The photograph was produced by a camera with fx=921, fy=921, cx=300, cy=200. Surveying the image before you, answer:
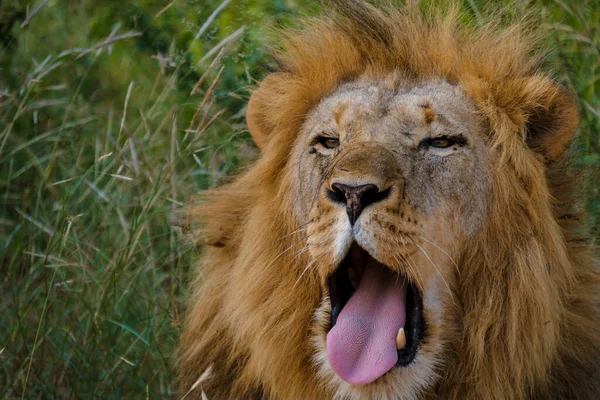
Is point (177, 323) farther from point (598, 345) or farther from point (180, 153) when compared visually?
point (598, 345)

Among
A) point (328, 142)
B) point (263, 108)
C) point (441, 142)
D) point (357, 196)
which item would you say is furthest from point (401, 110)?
point (263, 108)

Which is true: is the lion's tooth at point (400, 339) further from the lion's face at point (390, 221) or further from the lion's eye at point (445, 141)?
the lion's eye at point (445, 141)

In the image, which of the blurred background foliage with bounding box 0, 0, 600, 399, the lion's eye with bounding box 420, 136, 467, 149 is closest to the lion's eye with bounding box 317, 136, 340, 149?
the lion's eye with bounding box 420, 136, 467, 149

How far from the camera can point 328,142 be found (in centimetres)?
331

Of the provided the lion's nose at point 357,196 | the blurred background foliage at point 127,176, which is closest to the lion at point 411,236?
the lion's nose at point 357,196

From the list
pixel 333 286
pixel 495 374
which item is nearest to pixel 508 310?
pixel 495 374

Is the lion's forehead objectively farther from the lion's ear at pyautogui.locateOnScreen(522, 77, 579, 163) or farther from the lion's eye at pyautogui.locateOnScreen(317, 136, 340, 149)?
the lion's ear at pyautogui.locateOnScreen(522, 77, 579, 163)

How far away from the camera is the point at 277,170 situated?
3.46m

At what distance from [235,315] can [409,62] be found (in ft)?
3.69

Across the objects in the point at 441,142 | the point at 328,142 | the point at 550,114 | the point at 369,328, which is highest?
the point at 550,114

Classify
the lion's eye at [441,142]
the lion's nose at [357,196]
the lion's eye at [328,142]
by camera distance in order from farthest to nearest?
the lion's eye at [328,142]
the lion's eye at [441,142]
the lion's nose at [357,196]

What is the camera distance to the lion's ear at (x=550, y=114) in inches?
126

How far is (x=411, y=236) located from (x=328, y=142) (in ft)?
1.83

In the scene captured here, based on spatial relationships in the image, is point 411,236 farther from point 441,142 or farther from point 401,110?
point 401,110
